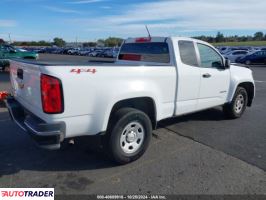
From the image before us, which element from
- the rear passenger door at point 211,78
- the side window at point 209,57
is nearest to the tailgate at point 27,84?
the rear passenger door at point 211,78

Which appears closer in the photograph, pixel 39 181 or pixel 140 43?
pixel 39 181

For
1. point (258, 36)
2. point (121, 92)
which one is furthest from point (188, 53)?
point (258, 36)

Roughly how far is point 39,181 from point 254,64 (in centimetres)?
2878

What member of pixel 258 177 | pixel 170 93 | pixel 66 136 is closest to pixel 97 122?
pixel 66 136

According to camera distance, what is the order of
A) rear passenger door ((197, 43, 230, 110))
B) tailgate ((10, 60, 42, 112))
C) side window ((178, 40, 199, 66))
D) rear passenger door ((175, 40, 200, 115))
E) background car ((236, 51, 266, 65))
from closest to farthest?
tailgate ((10, 60, 42, 112)) < rear passenger door ((175, 40, 200, 115)) < side window ((178, 40, 199, 66)) < rear passenger door ((197, 43, 230, 110)) < background car ((236, 51, 266, 65))

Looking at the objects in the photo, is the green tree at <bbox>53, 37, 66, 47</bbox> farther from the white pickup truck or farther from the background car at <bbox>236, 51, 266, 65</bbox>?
the white pickup truck

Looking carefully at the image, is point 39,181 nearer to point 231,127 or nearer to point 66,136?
point 66,136

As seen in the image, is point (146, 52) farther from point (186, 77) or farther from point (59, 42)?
point (59, 42)

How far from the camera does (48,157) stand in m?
4.39

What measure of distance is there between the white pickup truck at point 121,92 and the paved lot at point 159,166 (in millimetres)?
385

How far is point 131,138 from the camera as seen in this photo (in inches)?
165

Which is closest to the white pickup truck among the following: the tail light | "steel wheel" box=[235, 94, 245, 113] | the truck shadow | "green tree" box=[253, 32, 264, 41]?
the tail light

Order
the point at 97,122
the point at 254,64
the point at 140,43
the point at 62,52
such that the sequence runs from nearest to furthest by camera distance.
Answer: the point at 97,122 → the point at 140,43 → the point at 254,64 → the point at 62,52

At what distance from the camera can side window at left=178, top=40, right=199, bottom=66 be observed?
5070 mm
